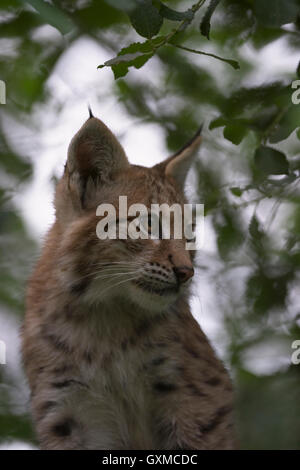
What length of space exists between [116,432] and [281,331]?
110 centimetres

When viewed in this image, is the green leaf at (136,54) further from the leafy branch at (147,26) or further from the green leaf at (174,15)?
the green leaf at (174,15)

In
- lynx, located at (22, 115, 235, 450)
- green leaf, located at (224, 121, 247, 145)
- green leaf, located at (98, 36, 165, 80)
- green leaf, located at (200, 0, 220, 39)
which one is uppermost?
green leaf, located at (200, 0, 220, 39)

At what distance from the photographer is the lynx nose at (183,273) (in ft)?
14.0

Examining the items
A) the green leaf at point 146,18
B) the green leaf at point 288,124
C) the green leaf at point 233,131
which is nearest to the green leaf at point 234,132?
the green leaf at point 233,131

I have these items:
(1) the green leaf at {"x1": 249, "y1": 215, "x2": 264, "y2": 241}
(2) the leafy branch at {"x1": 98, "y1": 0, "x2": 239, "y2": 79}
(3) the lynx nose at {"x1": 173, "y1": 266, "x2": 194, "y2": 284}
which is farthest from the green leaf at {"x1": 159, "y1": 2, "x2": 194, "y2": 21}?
(1) the green leaf at {"x1": 249, "y1": 215, "x2": 264, "y2": 241}

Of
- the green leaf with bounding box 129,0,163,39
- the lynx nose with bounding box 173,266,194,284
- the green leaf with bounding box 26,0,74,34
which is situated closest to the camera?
the green leaf with bounding box 26,0,74,34

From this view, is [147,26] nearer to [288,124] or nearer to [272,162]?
[288,124]

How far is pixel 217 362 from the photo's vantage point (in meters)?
4.98

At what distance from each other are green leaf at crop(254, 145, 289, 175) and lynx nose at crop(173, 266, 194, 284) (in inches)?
24.7

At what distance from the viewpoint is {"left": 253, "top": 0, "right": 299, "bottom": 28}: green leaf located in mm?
3588

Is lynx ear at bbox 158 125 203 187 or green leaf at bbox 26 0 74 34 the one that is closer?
green leaf at bbox 26 0 74 34

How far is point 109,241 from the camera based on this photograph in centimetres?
444

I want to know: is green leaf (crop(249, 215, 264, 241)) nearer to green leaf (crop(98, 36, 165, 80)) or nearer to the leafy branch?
the leafy branch

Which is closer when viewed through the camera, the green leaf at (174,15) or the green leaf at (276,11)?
the green leaf at (174,15)
